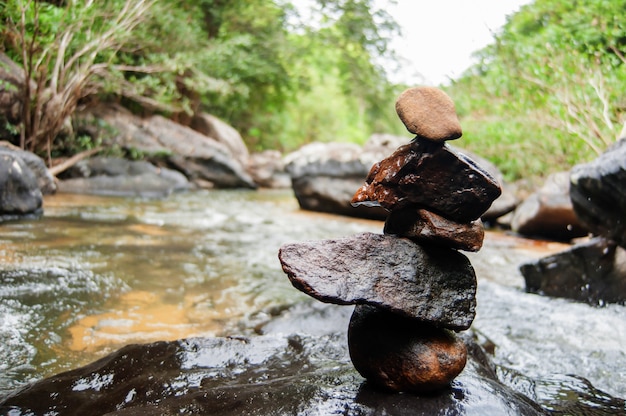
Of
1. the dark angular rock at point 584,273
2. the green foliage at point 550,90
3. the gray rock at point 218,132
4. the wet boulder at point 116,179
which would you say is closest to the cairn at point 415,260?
the dark angular rock at point 584,273

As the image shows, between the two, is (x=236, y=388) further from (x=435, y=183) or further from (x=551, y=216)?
(x=551, y=216)

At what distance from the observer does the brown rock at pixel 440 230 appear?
7.13 ft

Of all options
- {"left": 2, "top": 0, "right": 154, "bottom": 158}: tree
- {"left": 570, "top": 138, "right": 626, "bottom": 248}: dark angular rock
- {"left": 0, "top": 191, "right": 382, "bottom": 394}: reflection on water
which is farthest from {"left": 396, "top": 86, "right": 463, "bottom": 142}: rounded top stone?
{"left": 2, "top": 0, "right": 154, "bottom": 158}: tree

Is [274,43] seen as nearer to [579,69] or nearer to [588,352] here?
[579,69]

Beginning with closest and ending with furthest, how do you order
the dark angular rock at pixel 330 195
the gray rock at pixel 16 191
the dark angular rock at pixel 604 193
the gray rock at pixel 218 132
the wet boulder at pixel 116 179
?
the dark angular rock at pixel 604 193 < the gray rock at pixel 16 191 < the wet boulder at pixel 116 179 < the dark angular rock at pixel 330 195 < the gray rock at pixel 218 132

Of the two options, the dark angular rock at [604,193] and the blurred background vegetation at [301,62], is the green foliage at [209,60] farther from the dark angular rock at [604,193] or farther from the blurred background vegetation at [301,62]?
the dark angular rock at [604,193]

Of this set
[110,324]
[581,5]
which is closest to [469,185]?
[110,324]

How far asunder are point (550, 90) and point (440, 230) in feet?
25.5

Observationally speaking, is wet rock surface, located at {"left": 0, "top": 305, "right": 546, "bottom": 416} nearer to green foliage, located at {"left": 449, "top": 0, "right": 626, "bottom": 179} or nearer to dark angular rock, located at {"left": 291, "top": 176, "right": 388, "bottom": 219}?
green foliage, located at {"left": 449, "top": 0, "right": 626, "bottom": 179}

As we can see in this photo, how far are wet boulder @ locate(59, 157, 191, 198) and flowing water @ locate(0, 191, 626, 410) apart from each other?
330 centimetres

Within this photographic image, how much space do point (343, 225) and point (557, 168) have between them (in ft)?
18.4

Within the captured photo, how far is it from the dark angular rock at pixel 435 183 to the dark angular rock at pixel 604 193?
270 centimetres

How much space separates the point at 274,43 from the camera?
61.1 ft

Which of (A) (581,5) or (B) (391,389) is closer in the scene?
(B) (391,389)
